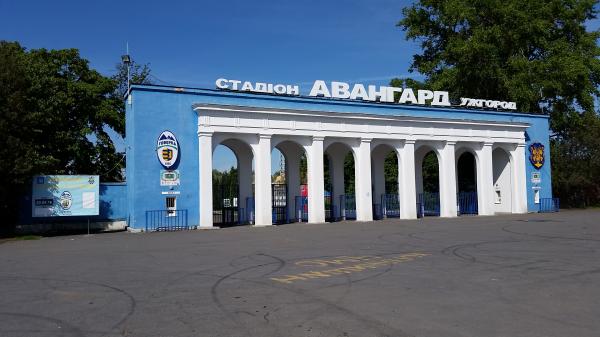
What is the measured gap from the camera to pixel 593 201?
46562 millimetres

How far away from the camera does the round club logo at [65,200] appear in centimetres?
2450

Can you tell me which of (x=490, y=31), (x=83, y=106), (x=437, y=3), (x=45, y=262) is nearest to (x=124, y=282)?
(x=45, y=262)

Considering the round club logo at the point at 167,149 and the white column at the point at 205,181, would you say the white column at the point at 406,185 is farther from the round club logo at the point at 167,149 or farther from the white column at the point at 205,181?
the round club logo at the point at 167,149

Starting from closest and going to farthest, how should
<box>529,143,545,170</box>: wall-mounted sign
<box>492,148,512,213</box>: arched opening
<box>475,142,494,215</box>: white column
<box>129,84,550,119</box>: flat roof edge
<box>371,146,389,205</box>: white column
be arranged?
<box>129,84,550,119</box>: flat roof edge
<box>475,142,494,215</box>: white column
<box>371,146,389,205</box>: white column
<box>492,148,512,213</box>: arched opening
<box>529,143,545,170</box>: wall-mounted sign

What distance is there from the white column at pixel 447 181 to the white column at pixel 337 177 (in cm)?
647

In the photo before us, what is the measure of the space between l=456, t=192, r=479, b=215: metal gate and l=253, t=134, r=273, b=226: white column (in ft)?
55.9

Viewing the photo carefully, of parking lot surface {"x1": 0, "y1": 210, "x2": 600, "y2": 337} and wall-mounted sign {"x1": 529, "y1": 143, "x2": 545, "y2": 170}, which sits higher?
wall-mounted sign {"x1": 529, "y1": 143, "x2": 545, "y2": 170}

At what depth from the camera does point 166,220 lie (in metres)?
26.5

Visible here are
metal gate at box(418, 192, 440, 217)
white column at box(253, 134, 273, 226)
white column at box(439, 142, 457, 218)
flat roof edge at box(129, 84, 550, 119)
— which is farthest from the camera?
metal gate at box(418, 192, 440, 217)

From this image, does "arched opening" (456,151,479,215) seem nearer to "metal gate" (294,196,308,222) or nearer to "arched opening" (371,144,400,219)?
"arched opening" (371,144,400,219)

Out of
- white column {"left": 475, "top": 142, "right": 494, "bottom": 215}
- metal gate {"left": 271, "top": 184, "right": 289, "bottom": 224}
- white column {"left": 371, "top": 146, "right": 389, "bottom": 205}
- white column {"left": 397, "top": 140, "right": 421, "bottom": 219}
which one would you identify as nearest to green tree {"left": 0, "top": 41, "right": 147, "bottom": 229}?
metal gate {"left": 271, "top": 184, "right": 289, "bottom": 224}

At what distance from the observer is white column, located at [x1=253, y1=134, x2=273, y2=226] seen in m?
28.6

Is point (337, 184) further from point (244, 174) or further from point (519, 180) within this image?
point (519, 180)

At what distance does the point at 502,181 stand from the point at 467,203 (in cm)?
296
